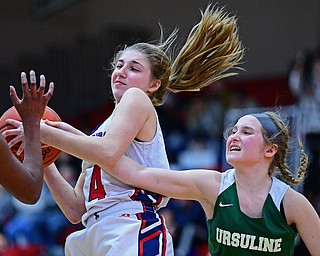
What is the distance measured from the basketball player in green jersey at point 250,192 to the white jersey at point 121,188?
0.22ft

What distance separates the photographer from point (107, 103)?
567 inches

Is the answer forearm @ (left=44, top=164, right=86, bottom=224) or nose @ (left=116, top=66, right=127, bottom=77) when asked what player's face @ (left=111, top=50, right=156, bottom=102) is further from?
forearm @ (left=44, top=164, right=86, bottom=224)

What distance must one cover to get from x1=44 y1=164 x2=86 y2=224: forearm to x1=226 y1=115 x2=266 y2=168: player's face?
0.81 meters

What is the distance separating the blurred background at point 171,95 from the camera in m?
8.66

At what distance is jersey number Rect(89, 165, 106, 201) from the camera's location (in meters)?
3.67

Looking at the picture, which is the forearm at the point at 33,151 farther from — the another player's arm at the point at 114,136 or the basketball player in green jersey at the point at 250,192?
the basketball player in green jersey at the point at 250,192

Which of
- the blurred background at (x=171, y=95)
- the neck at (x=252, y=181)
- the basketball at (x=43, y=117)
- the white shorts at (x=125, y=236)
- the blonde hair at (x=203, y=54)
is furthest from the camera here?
the blurred background at (x=171, y=95)

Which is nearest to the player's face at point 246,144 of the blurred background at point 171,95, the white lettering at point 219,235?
the white lettering at point 219,235

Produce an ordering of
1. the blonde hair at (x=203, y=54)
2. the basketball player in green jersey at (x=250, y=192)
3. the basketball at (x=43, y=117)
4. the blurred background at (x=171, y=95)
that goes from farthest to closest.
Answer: the blurred background at (x=171, y=95) < the blonde hair at (x=203, y=54) < the basketball player in green jersey at (x=250, y=192) < the basketball at (x=43, y=117)

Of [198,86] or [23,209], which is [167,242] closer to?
[198,86]

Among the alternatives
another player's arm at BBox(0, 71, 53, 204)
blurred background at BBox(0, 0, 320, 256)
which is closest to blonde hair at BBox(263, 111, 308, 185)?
another player's arm at BBox(0, 71, 53, 204)

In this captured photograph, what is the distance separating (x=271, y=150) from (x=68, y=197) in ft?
3.50

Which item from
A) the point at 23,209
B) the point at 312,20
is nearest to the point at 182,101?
the point at 312,20

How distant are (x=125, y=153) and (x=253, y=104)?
306 inches
